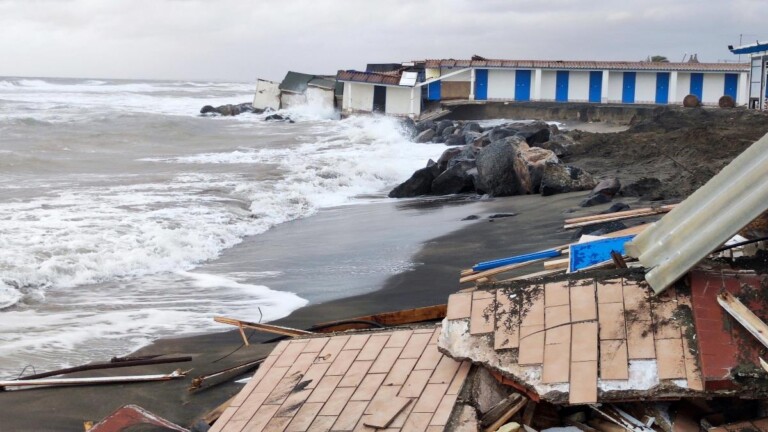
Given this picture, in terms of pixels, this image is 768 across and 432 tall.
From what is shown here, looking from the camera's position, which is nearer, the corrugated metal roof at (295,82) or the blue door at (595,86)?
the blue door at (595,86)

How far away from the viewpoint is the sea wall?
41.6m

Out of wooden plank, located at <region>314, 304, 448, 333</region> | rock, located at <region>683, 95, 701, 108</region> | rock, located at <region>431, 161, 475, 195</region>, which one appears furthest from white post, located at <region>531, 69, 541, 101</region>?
wooden plank, located at <region>314, 304, 448, 333</region>

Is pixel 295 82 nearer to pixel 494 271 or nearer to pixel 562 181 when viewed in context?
pixel 562 181

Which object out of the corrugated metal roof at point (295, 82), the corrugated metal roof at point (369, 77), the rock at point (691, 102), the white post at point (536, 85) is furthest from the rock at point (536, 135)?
the corrugated metal roof at point (295, 82)

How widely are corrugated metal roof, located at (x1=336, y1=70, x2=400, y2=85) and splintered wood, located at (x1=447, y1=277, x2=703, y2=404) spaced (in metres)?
40.5

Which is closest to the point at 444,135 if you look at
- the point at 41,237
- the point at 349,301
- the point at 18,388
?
the point at 41,237

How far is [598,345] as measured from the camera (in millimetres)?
4312

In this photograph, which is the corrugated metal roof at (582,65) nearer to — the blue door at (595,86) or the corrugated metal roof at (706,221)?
the blue door at (595,86)

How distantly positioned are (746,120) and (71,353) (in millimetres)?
22050

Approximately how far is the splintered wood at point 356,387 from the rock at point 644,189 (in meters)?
8.78

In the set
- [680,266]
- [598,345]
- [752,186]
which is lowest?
[598,345]

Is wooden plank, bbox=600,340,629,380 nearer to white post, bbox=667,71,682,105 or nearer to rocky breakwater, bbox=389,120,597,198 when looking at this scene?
rocky breakwater, bbox=389,120,597,198

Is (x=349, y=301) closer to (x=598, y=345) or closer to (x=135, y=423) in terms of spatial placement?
(x=135, y=423)

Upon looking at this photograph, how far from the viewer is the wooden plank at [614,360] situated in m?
4.13
